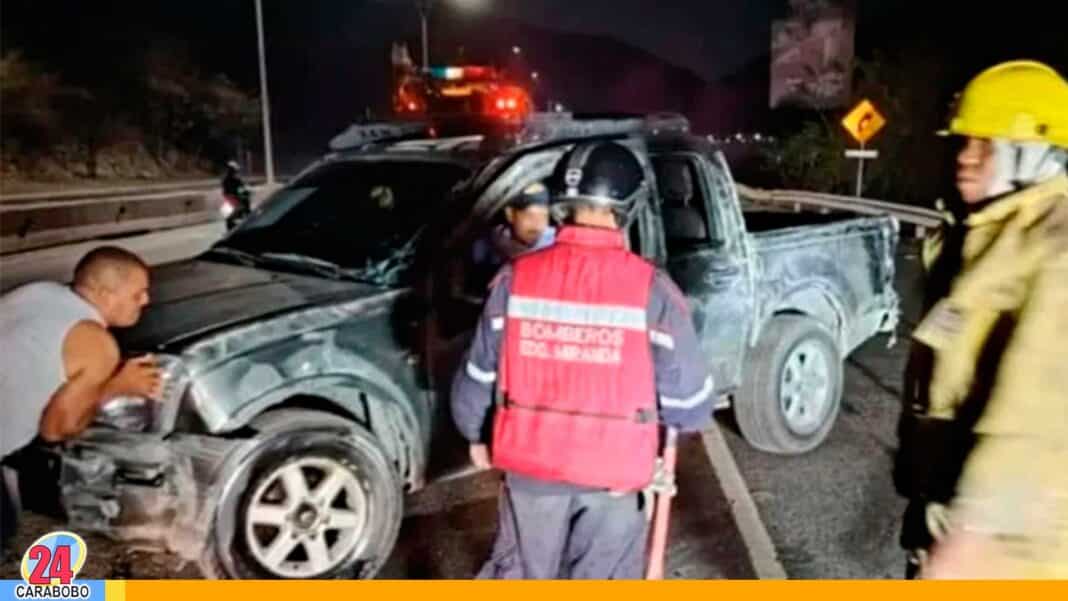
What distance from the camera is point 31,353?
334cm

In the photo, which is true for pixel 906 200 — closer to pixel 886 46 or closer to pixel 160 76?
pixel 886 46

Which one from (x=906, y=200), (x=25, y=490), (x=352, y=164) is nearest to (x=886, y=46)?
(x=906, y=200)

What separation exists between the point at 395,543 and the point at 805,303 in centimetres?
260

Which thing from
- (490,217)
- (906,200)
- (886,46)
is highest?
(886,46)

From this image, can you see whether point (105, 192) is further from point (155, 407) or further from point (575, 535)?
point (575, 535)

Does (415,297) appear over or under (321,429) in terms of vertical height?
over

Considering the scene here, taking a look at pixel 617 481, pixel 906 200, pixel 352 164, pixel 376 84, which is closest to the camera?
pixel 617 481

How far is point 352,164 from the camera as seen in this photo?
4848 millimetres


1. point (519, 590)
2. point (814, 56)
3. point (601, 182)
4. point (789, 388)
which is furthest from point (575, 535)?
point (814, 56)

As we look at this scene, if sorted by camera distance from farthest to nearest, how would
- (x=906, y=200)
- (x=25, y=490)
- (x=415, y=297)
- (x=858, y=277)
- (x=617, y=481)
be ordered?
(x=906, y=200) < (x=858, y=277) < (x=415, y=297) < (x=25, y=490) < (x=617, y=481)

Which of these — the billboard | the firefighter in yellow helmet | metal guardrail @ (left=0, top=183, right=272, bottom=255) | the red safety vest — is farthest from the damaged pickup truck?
the billboard

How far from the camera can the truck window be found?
4863 millimetres

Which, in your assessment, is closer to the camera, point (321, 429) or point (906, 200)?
point (321, 429)

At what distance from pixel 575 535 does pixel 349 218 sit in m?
2.13
